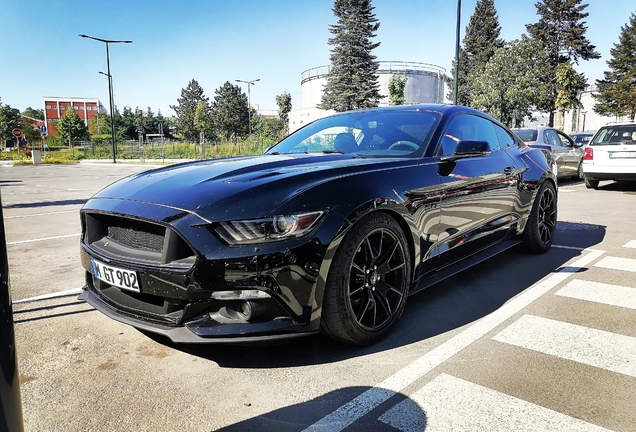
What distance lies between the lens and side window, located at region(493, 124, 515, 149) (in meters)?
4.64

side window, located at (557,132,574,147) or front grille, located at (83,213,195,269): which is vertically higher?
side window, located at (557,132,574,147)

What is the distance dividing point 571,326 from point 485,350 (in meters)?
0.79

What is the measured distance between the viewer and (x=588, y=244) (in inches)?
221

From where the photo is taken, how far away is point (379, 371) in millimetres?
2514

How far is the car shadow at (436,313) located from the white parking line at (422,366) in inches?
3.6

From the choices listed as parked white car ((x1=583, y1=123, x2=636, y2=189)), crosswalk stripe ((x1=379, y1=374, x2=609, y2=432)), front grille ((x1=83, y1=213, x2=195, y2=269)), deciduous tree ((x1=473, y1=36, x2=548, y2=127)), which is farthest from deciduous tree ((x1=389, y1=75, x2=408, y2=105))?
crosswalk stripe ((x1=379, y1=374, x2=609, y2=432))

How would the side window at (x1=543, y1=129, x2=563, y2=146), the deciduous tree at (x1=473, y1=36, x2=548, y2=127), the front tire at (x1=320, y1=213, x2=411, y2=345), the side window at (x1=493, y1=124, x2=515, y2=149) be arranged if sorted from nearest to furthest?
the front tire at (x1=320, y1=213, x2=411, y2=345) < the side window at (x1=493, y1=124, x2=515, y2=149) < the side window at (x1=543, y1=129, x2=563, y2=146) < the deciduous tree at (x1=473, y1=36, x2=548, y2=127)

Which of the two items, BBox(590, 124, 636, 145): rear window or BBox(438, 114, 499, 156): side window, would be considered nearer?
BBox(438, 114, 499, 156): side window

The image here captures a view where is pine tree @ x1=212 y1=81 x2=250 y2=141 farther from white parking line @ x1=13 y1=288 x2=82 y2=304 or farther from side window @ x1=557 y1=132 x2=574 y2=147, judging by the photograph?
white parking line @ x1=13 y1=288 x2=82 y2=304

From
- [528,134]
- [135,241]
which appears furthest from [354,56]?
[135,241]

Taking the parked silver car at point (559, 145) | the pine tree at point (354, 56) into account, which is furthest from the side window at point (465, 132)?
the pine tree at point (354, 56)

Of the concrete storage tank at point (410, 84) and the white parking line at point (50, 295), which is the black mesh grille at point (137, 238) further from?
the concrete storage tank at point (410, 84)

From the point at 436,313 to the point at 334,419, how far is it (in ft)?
5.04

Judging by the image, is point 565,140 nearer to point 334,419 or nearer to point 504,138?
point 504,138
